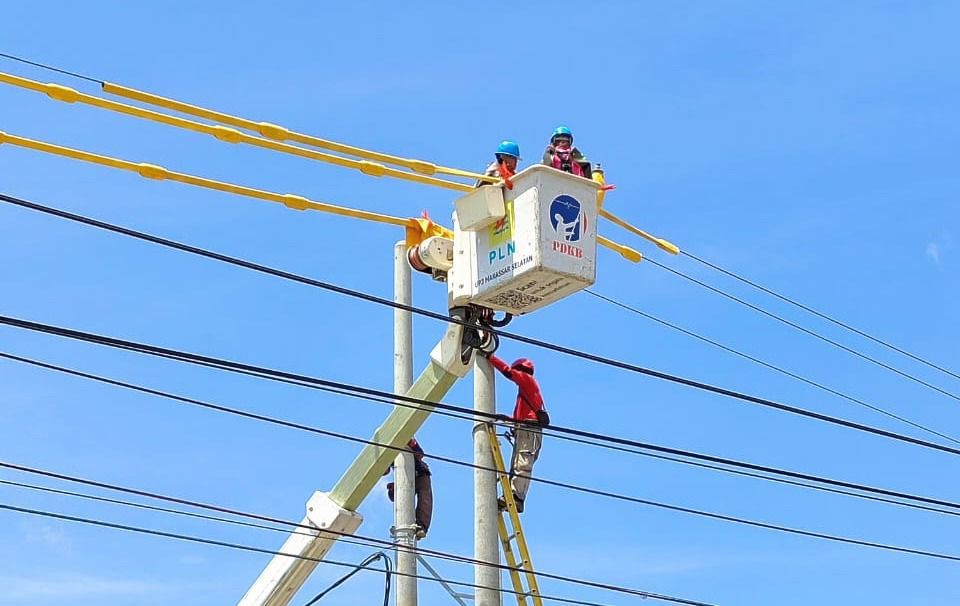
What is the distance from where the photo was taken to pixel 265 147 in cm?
1186

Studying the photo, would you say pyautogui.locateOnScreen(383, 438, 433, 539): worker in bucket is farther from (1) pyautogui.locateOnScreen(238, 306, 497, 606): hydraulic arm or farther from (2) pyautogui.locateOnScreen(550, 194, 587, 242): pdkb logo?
(2) pyautogui.locateOnScreen(550, 194, 587, 242): pdkb logo

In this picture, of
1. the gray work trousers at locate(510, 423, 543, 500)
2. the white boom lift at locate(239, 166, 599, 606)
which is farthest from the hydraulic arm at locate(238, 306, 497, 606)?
the gray work trousers at locate(510, 423, 543, 500)

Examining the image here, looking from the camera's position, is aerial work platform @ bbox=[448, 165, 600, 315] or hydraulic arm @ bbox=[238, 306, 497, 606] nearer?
aerial work platform @ bbox=[448, 165, 600, 315]

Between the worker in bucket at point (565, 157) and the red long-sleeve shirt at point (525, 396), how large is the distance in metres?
1.97

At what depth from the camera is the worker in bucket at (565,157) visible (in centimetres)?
1295

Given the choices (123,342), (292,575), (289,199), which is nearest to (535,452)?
(292,575)

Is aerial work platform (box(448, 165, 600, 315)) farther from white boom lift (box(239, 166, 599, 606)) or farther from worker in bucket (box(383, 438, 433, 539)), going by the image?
worker in bucket (box(383, 438, 433, 539))

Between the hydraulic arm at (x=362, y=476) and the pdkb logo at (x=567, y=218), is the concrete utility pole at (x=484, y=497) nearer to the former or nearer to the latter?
the hydraulic arm at (x=362, y=476)

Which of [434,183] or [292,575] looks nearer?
[434,183]

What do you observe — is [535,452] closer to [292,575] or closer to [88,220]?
[292,575]

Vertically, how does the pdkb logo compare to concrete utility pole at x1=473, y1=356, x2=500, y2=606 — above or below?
above

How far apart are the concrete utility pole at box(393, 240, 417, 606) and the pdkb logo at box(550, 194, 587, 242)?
5.26ft

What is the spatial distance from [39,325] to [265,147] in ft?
6.97

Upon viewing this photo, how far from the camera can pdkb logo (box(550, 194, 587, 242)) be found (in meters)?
12.5
